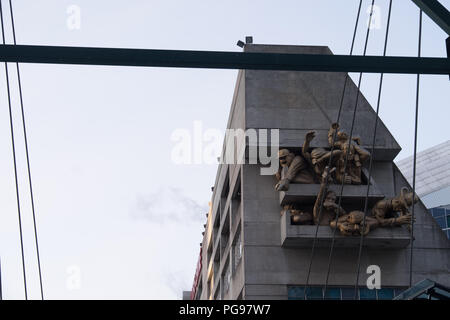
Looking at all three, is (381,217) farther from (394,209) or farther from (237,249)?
Answer: (237,249)

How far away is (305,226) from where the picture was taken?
131 feet

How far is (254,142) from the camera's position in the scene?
41.7 metres

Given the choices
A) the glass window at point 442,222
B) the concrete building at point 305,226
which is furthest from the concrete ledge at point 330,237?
the glass window at point 442,222

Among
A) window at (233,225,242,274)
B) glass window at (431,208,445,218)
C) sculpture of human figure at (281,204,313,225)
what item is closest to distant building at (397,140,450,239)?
glass window at (431,208,445,218)

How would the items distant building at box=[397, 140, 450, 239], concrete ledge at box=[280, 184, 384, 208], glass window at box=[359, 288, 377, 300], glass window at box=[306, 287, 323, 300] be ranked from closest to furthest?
1. glass window at box=[306, 287, 323, 300]
2. concrete ledge at box=[280, 184, 384, 208]
3. glass window at box=[359, 288, 377, 300]
4. distant building at box=[397, 140, 450, 239]

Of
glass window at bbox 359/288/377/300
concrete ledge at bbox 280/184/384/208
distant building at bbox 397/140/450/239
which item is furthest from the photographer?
distant building at bbox 397/140/450/239

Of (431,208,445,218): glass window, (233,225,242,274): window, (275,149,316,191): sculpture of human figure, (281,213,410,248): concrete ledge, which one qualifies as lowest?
(431,208,445,218): glass window

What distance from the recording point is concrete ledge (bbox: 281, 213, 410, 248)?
130ft

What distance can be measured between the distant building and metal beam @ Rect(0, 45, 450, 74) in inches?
3809

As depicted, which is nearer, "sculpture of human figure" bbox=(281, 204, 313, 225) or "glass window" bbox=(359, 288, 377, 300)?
"sculpture of human figure" bbox=(281, 204, 313, 225)

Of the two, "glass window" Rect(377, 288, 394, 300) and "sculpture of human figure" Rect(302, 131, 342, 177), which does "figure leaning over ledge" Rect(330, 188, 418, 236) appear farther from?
"glass window" Rect(377, 288, 394, 300)
